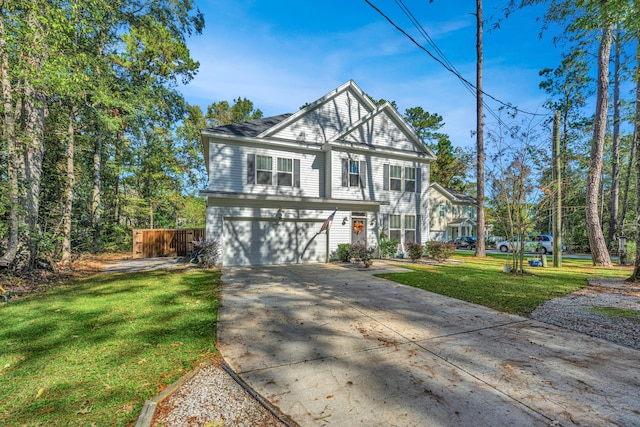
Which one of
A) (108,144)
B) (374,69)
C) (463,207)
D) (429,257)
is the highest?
(374,69)

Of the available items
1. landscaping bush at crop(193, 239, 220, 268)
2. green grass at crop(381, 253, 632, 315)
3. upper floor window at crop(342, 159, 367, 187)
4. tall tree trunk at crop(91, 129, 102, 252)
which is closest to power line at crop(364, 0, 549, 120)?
upper floor window at crop(342, 159, 367, 187)

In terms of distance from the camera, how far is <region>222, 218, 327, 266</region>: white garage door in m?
11.4

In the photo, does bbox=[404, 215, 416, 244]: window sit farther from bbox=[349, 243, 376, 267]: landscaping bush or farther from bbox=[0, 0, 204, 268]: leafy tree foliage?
bbox=[0, 0, 204, 268]: leafy tree foliage

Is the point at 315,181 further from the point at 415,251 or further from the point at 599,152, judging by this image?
the point at 599,152

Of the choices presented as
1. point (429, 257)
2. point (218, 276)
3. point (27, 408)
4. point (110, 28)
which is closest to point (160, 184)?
point (110, 28)

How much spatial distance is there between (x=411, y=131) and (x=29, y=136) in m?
15.7

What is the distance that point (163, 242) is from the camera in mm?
16219

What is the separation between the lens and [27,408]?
238cm

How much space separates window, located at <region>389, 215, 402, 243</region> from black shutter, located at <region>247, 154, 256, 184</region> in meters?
7.46

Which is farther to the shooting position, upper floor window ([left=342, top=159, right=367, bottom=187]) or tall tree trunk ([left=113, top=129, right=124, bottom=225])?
tall tree trunk ([left=113, top=129, right=124, bottom=225])

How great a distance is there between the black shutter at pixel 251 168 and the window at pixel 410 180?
831 centimetres

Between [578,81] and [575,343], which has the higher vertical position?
[578,81]

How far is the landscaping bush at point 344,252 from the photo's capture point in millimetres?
12578

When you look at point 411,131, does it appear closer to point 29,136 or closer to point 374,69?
point 374,69
